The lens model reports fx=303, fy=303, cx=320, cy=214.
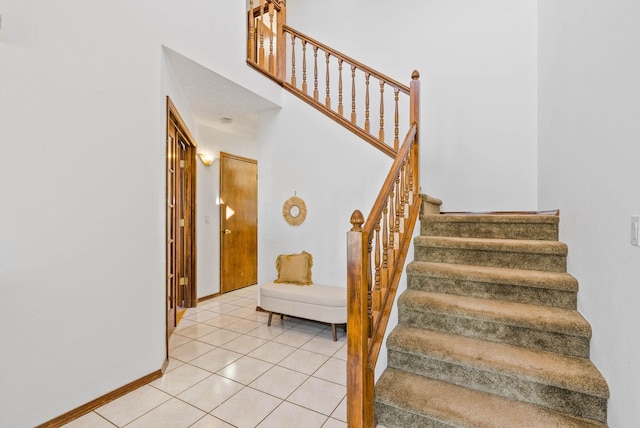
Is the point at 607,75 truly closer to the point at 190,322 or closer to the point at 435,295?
the point at 435,295

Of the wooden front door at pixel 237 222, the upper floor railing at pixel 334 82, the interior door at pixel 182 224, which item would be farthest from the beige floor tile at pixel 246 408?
the wooden front door at pixel 237 222

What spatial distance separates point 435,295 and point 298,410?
4.00ft

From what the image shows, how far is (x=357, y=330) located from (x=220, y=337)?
2.06 meters

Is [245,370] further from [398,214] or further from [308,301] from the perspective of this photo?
[398,214]

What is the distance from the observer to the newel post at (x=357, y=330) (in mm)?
1617

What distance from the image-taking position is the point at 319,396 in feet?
6.95

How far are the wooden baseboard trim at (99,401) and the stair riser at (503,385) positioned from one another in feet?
5.87

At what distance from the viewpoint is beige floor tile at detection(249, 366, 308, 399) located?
7.15ft

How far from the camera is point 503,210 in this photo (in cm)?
352

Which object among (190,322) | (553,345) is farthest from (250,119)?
(553,345)

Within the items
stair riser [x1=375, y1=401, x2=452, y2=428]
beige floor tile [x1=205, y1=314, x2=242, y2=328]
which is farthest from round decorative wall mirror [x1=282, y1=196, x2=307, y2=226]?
stair riser [x1=375, y1=401, x2=452, y2=428]

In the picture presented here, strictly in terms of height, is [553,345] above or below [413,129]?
below

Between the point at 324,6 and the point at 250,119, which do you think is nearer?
the point at 250,119

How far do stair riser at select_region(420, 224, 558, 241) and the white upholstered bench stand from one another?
1129mm
